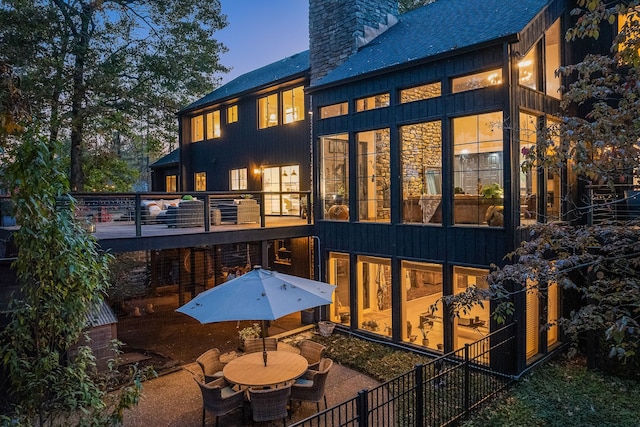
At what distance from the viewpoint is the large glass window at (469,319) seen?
7.99 metres

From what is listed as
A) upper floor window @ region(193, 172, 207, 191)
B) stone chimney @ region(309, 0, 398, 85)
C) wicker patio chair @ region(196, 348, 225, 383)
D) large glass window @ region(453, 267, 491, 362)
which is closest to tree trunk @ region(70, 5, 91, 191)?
upper floor window @ region(193, 172, 207, 191)

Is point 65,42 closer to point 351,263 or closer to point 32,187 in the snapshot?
point 351,263

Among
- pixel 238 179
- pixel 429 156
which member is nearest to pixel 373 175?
pixel 429 156

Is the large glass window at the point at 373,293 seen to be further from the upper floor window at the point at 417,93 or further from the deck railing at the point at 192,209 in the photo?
the upper floor window at the point at 417,93

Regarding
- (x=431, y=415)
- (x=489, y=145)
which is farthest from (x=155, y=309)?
(x=489, y=145)

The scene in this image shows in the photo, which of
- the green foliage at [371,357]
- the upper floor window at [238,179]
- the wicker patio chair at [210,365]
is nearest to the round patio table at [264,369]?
the wicker patio chair at [210,365]

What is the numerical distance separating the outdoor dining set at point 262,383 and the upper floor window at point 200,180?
11119 millimetres

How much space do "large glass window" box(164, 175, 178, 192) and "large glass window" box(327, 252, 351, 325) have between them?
11.7 meters

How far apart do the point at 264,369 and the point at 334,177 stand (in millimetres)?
5469

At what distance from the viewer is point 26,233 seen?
9.80 feet

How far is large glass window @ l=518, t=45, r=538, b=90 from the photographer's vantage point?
7719 millimetres

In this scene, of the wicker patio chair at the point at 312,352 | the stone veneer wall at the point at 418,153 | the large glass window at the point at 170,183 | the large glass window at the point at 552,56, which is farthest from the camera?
the large glass window at the point at 170,183

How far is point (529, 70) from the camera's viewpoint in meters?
8.00

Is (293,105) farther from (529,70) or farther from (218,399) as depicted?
(218,399)
